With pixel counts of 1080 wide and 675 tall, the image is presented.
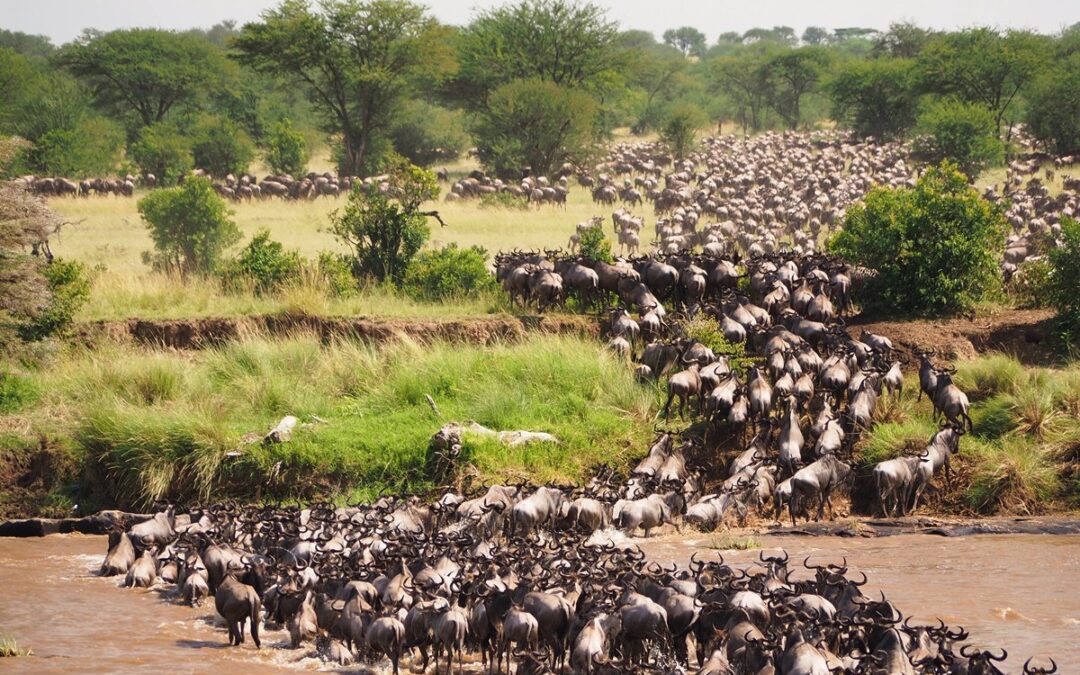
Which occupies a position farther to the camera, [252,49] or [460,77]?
[460,77]

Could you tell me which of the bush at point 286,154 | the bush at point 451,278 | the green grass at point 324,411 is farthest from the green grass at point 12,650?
the bush at point 286,154

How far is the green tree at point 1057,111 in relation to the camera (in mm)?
50688

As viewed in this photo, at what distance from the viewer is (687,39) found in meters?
158

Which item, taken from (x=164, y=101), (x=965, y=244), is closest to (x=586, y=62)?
(x=164, y=101)

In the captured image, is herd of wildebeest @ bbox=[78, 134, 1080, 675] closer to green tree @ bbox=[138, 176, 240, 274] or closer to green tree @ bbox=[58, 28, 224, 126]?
green tree @ bbox=[138, 176, 240, 274]

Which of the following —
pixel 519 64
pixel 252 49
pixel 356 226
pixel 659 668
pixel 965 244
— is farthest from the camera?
pixel 519 64

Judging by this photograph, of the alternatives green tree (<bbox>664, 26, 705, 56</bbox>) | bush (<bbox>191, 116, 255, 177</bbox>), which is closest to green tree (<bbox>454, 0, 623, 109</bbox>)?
bush (<bbox>191, 116, 255, 177</bbox>)

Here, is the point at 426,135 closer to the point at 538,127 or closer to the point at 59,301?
the point at 538,127

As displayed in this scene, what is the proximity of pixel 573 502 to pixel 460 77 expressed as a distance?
42226 mm

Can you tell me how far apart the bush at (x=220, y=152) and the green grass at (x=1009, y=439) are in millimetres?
37134

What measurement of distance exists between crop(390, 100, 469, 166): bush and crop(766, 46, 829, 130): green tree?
75.5 ft

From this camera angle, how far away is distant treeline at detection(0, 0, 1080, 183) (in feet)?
154

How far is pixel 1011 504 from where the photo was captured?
585 inches

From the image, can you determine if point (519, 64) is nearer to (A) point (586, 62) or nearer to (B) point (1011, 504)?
(A) point (586, 62)
